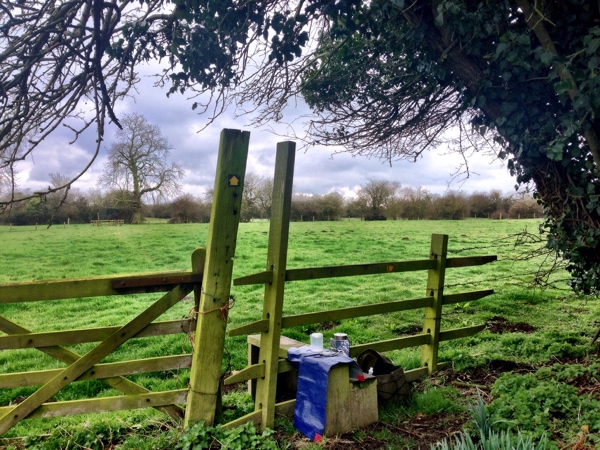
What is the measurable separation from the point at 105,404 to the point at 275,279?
1548mm

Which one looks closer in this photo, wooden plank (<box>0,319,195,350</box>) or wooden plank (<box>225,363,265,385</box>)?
wooden plank (<box>0,319,195,350</box>)

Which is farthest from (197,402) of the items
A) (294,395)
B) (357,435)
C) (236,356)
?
(236,356)

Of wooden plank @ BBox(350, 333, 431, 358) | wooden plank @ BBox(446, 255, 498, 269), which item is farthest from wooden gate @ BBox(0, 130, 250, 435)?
wooden plank @ BBox(446, 255, 498, 269)

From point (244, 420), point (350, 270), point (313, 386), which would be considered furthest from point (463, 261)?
point (244, 420)

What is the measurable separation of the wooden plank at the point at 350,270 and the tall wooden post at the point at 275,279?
Result: 170 millimetres

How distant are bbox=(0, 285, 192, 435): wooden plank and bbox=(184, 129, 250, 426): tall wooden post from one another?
27 cm

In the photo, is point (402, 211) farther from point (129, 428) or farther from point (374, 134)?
point (129, 428)

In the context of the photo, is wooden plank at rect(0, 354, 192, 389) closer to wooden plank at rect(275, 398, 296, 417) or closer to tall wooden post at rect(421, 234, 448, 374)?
wooden plank at rect(275, 398, 296, 417)

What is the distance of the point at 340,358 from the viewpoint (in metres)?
3.64

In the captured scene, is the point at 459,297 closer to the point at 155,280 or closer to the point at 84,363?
the point at 155,280

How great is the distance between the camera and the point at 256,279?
356 centimetres

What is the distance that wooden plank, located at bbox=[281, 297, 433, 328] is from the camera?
382 centimetres

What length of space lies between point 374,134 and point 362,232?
11.0 m

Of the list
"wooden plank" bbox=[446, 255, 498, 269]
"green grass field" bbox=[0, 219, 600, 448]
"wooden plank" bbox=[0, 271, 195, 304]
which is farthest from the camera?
"green grass field" bbox=[0, 219, 600, 448]
